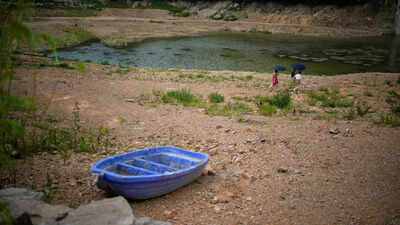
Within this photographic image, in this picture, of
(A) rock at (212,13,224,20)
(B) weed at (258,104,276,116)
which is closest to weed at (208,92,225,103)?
(B) weed at (258,104,276,116)

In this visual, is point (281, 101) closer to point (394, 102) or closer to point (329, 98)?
point (329, 98)

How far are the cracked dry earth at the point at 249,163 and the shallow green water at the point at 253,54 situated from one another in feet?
37.5

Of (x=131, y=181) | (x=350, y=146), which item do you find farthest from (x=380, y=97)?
(x=131, y=181)

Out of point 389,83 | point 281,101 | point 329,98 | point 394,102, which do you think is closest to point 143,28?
point 389,83

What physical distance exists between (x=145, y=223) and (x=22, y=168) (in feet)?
9.33

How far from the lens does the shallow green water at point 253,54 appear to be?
72.5ft

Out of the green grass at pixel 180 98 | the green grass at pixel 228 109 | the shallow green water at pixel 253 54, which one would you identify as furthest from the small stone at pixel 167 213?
the shallow green water at pixel 253 54

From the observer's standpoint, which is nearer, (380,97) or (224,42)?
(380,97)

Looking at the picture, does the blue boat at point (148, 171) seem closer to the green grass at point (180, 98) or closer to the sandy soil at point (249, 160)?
the sandy soil at point (249, 160)

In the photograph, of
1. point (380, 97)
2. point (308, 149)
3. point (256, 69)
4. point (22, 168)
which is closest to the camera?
point (22, 168)

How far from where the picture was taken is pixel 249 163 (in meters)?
6.05

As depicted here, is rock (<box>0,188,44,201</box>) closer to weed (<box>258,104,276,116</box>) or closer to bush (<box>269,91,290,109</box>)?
weed (<box>258,104,276,116</box>)

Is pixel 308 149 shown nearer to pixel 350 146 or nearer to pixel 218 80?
pixel 350 146

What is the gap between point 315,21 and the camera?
151 ft
